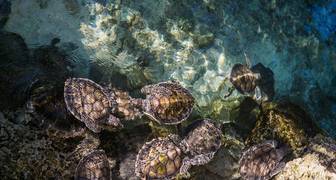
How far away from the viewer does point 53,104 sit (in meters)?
5.02

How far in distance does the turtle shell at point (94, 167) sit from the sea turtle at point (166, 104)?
1100 millimetres

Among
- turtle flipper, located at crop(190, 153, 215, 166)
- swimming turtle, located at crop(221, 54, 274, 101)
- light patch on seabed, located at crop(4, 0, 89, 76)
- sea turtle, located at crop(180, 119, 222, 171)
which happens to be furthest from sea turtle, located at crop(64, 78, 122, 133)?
swimming turtle, located at crop(221, 54, 274, 101)

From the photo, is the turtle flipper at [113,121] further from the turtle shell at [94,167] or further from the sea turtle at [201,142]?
the sea turtle at [201,142]

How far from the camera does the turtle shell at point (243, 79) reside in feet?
21.7

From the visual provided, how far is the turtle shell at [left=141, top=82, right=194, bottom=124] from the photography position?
5.70m

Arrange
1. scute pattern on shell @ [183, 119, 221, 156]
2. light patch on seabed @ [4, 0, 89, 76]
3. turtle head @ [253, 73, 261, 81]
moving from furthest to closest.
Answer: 1. turtle head @ [253, 73, 261, 81]
2. light patch on seabed @ [4, 0, 89, 76]
3. scute pattern on shell @ [183, 119, 221, 156]

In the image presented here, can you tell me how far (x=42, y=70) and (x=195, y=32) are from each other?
2.92 m

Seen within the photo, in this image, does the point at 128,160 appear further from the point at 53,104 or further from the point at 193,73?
the point at 193,73

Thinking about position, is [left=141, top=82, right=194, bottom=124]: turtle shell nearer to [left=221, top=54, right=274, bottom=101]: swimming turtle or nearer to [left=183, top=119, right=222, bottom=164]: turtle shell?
[left=183, top=119, right=222, bottom=164]: turtle shell

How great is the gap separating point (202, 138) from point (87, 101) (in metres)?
1.91

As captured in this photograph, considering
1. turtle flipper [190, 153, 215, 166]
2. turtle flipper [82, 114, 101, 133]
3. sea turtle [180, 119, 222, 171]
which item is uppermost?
sea turtle [180, 119, 222, 171]

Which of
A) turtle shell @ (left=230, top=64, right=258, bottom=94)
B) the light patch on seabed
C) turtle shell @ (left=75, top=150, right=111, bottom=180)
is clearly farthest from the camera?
turtle shell @ (left=230, top=64, right=258, bottom=94)

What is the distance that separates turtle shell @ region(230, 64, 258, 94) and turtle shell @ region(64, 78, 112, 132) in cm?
252

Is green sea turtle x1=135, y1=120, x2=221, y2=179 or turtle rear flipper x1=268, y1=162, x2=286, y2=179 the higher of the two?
turtle rear flipper x1=268, y1=162, x2=286, y2=179
